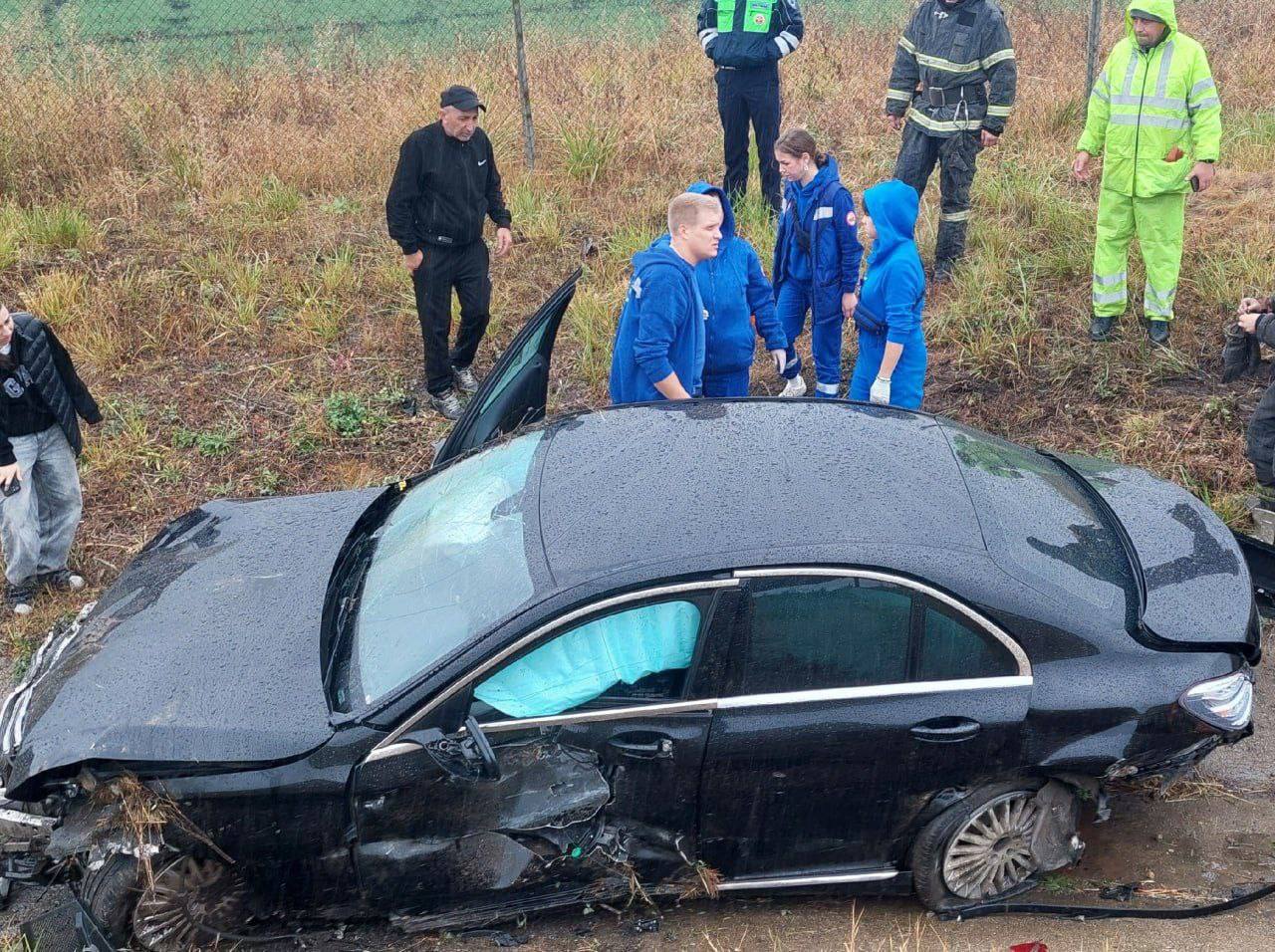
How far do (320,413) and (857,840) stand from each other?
4644mm

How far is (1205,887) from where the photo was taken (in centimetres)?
413

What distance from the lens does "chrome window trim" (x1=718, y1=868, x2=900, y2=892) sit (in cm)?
386

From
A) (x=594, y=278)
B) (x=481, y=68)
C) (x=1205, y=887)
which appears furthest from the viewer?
(x=481, y=68)

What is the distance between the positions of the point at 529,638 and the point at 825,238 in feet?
12.0

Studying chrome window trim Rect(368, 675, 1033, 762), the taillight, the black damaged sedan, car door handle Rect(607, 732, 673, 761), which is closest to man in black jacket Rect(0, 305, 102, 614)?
the black damaged sedan

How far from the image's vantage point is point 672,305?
528 centimetres

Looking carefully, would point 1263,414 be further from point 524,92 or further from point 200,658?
point 524,92

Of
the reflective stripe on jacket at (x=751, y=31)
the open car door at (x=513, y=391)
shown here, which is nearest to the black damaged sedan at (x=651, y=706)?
the open car door at (x=513, y=391)

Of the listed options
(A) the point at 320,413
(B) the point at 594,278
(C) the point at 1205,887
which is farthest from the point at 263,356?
(C) the point at 1205,887

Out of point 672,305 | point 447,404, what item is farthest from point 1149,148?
point 447,404

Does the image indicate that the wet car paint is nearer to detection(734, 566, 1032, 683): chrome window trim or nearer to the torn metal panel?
detection(734, 566, 1032, 683): chrome window trim

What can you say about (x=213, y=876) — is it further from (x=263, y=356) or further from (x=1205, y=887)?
(x=263, y=356)

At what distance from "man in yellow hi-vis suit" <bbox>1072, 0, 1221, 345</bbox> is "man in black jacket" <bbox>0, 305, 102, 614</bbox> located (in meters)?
5.65

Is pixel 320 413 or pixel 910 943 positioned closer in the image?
pixel 910 943
